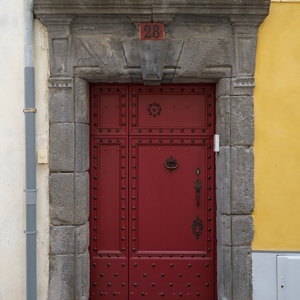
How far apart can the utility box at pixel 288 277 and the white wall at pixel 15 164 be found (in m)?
2.13

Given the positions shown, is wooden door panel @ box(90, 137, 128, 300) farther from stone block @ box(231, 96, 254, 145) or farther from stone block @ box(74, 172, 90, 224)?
stone block @ box(231, 96, 254, 145)

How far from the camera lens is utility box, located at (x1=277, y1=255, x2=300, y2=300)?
4211 mm

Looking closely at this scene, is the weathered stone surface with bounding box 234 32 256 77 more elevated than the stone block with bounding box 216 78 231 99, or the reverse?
the weathered stone surface with bounding box 234 32 256 77

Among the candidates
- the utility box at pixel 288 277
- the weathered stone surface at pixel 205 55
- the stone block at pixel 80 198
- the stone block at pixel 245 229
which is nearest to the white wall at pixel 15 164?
the stone block at pixel 80 198

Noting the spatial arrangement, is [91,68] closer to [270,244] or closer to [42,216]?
[42,216]

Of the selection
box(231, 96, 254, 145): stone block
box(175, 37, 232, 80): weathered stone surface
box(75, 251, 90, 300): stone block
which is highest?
box(175, 37, 232, 80): weathered stone surface

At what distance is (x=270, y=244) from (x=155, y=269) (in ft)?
3.66

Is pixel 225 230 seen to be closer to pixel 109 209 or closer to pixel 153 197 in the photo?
pixel 153 197

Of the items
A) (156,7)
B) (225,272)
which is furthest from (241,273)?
(156,7)

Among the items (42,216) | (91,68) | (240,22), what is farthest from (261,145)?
(42,216)

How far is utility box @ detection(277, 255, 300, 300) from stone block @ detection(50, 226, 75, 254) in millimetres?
1890

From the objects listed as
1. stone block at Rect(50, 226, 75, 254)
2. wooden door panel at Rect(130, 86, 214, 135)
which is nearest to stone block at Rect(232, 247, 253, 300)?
wooden door panel at Rect(130, 86, 214, 135)

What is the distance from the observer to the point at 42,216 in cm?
428

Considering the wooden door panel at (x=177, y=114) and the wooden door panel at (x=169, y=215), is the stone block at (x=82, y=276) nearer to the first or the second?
the wooden door panel at (x=169, y=215)
